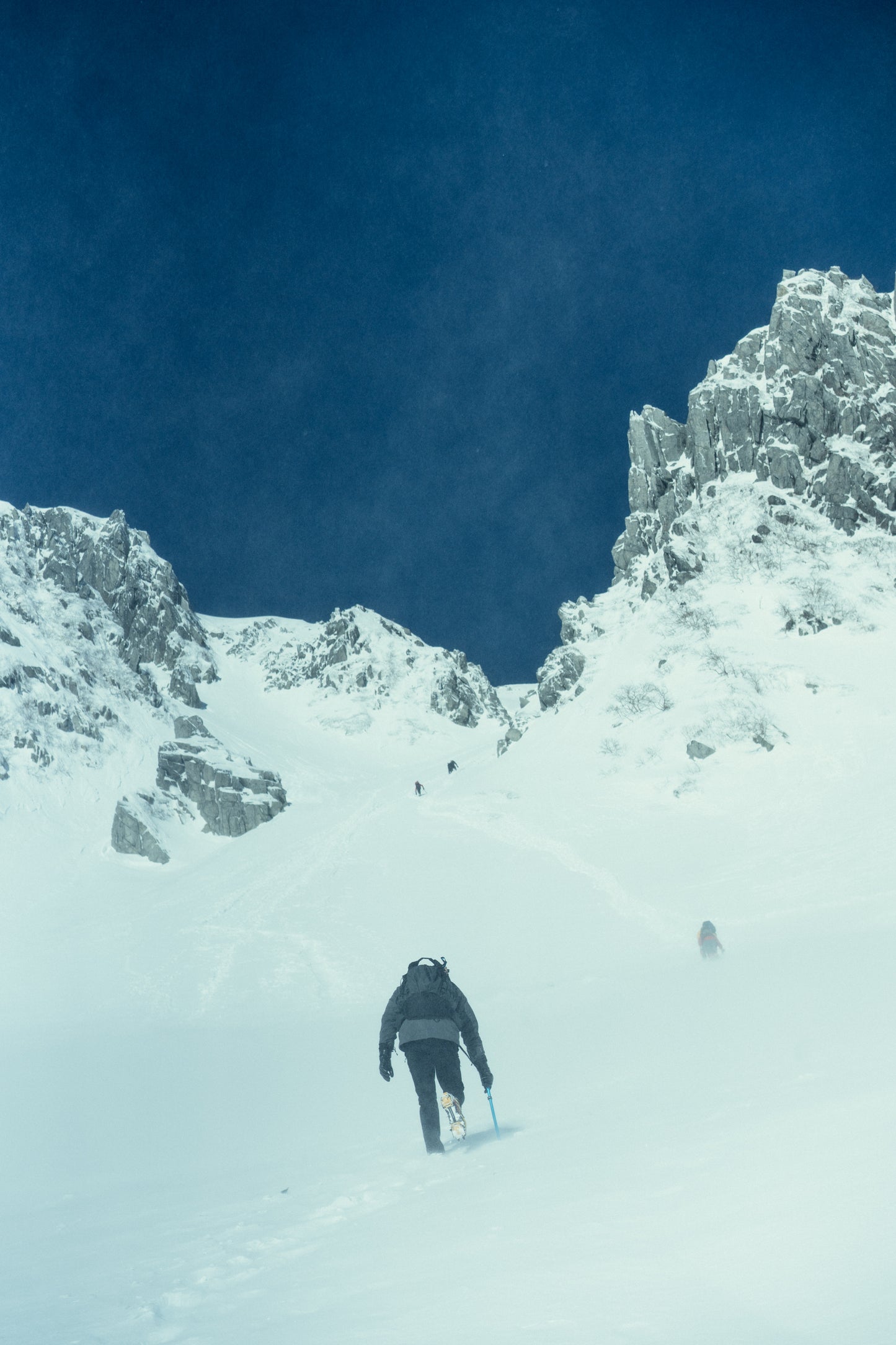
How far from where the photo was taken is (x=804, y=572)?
4956cm

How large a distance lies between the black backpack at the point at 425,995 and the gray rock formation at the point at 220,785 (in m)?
49.1

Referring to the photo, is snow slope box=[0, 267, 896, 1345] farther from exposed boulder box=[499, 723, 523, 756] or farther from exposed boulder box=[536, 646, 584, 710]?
exposed boulder box=[499, 723, 523, 756]

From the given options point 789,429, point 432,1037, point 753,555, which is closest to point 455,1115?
point 432,1037

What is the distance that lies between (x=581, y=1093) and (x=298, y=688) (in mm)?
99425

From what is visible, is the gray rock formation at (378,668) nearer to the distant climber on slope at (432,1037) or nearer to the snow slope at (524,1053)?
the snow slope at (524,1053)

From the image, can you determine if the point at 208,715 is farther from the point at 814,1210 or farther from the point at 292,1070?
the point at 814,1210

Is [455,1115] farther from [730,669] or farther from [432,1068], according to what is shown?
[730,669]

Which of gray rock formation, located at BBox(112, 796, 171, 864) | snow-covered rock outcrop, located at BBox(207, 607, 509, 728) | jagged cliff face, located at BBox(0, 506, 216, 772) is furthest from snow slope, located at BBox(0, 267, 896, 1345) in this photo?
snow-covered rock outcrop, located at BBox(207, 607, 509, 728)

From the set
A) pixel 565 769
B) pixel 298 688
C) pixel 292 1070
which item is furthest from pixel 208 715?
pixel 292 1070

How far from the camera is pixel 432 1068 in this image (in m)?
7.53

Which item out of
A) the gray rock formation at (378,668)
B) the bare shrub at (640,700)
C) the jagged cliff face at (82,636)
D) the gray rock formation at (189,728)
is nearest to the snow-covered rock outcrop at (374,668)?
the gray rock formation at (378,668)

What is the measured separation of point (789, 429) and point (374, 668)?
59.7m

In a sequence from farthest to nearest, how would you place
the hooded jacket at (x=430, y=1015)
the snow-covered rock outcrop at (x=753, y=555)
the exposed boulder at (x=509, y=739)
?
1. the exposed boulder at (x=509, y=739)
2. the snow-covered rock outcrop at (x=753, y=555)
3. the hooded jacket at (x=430, y=1015)

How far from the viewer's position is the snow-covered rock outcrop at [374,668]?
102 metres
